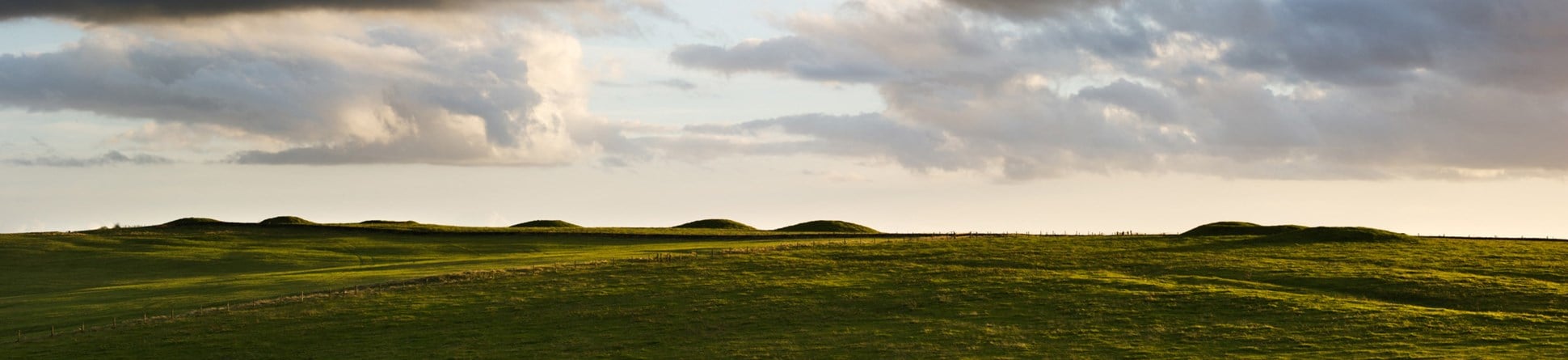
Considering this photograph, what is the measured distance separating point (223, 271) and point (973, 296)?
167 feet

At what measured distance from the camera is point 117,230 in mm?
111000

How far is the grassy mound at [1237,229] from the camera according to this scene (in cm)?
8931

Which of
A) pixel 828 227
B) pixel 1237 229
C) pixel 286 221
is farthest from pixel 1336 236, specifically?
pixel 286 221

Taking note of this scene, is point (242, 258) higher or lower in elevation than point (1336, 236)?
lower

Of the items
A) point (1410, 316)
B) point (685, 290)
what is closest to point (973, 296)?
point (685, 290)

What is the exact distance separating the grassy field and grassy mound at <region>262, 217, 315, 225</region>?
3087 cm

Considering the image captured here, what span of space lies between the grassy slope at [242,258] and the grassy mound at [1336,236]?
33.1m

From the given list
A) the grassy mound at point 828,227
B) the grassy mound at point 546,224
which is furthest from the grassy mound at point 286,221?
the grassy mound at point 828,227

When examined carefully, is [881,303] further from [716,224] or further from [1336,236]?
[716,224]

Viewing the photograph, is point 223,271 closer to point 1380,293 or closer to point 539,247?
point 539,247

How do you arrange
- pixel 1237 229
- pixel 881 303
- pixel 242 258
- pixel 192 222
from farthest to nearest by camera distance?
pixel 192 222
pixel 1237 229
pixel 242 258
pixel 881 303

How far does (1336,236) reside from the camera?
81938 mm

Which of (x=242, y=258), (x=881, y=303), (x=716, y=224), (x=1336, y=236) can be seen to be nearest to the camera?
(x=881, y=303)

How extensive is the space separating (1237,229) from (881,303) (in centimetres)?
4529
